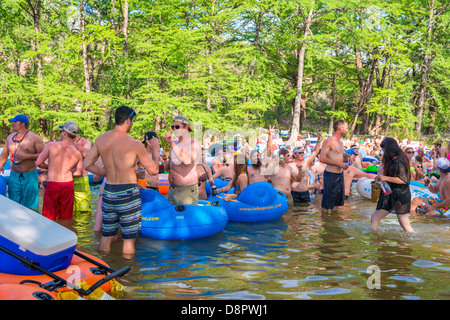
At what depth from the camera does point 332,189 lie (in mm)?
7078

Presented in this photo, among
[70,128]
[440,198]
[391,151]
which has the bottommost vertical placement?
[440,198]

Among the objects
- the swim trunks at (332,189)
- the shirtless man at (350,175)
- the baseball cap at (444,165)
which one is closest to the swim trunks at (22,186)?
the swim trunks at (332,189)

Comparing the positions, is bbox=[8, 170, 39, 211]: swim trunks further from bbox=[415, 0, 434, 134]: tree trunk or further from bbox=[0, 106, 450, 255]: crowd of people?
bbox=[415, 0, 434, 134]: tree trunk

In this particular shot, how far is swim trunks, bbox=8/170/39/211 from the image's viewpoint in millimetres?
6492

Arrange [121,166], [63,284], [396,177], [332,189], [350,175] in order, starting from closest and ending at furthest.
Answer: 1. [63,284]
2. [121,166]
3. [396,177]
4. [332,189]
5. [350,175]

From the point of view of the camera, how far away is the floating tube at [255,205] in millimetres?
7094

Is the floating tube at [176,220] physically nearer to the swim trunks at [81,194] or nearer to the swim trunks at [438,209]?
the swim trunks at [81,194]

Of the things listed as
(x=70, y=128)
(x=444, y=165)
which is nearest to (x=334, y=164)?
(x=444, y=165)

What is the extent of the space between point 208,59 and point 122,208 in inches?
590

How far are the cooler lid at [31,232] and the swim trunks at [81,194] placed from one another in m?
3.83

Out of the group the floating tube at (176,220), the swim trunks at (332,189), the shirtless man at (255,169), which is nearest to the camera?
the floating tube at (176,220)

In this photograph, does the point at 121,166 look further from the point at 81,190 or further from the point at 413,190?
the point at 413,190

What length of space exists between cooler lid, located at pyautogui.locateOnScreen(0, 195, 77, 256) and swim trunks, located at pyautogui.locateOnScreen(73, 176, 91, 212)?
3.83 m

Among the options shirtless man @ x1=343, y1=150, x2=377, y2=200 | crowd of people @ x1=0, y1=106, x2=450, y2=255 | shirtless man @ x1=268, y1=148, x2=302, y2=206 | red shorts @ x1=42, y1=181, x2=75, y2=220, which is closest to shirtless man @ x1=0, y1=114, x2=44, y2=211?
crowd of people @ x1=0, y1=106, x2=450, y2=255
